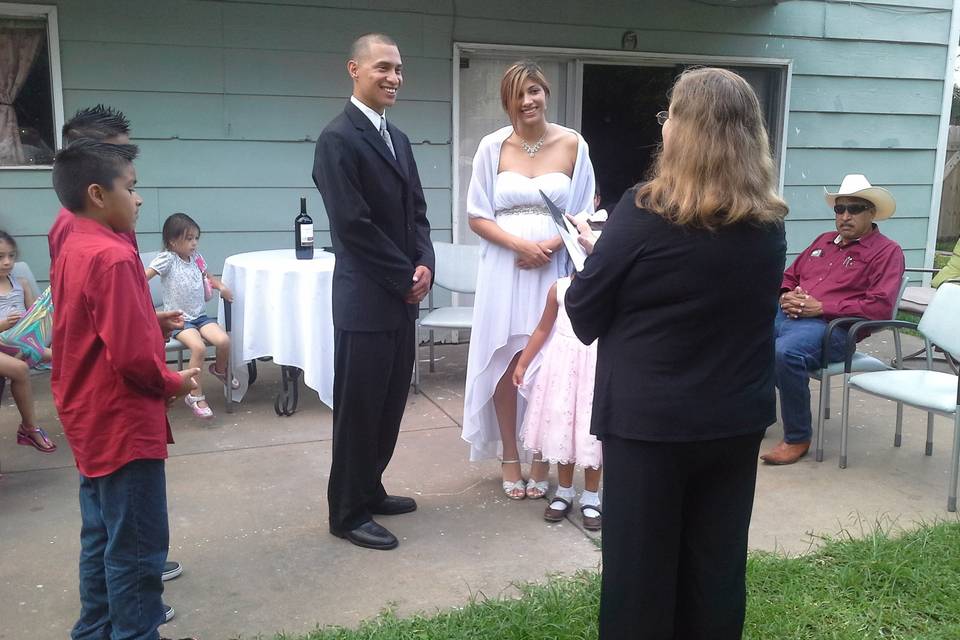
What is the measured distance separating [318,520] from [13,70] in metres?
3.78

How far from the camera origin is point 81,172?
2250 millimetres

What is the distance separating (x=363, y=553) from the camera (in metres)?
3.20

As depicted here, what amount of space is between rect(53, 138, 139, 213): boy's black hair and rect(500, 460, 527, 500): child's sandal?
219cm

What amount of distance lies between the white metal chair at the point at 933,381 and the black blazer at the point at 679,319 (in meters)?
2.29

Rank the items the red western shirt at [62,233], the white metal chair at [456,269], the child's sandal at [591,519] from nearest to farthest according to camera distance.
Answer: the red western shirt at [62,233]
the child's sandal at [591,519]
the white metal chair at [456,269]

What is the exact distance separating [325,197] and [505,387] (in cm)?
123

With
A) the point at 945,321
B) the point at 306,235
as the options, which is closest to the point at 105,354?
the point at 306,235

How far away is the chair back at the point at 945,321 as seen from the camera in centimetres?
393

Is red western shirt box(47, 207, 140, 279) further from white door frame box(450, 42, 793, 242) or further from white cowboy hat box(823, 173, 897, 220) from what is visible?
white door frame box(450, 42, 793, 242)

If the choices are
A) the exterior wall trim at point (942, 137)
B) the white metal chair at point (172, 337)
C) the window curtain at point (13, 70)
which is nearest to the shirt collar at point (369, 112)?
the white metal chair at point (172, 337)

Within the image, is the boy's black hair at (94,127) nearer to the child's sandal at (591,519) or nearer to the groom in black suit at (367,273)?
the groom in black suit at (367,273)

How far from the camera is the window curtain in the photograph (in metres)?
5.28

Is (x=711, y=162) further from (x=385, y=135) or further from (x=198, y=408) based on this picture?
(x=198, y=408)

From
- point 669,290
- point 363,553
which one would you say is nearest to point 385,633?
point 363,553
